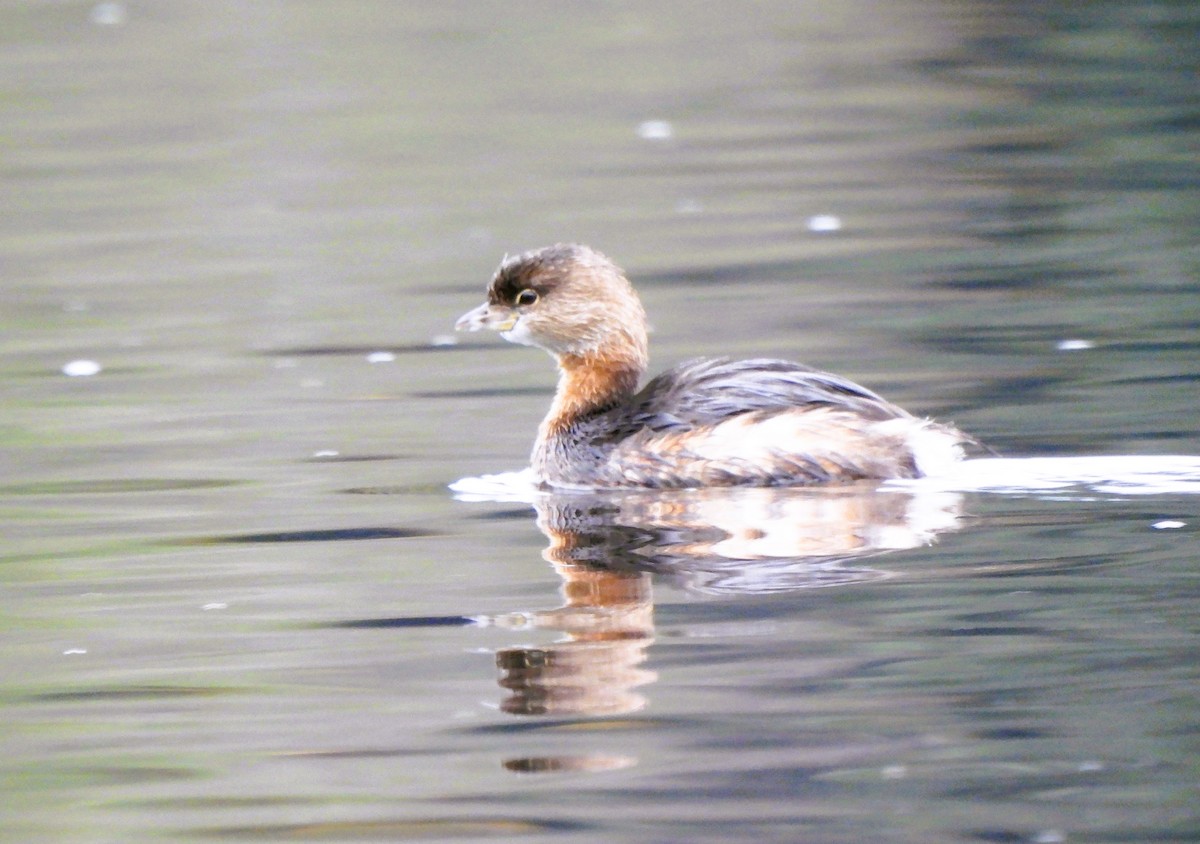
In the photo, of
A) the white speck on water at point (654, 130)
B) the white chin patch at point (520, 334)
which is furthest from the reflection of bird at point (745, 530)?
the white speck on water at point (654, 130)

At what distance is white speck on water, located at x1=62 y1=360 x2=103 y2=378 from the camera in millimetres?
9591

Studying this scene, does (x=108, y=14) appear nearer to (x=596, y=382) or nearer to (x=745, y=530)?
(x=596, y=382)

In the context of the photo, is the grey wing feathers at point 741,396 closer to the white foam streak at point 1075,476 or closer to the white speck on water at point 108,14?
the white foam streak at point 1075,476

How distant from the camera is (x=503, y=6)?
84.9 feet

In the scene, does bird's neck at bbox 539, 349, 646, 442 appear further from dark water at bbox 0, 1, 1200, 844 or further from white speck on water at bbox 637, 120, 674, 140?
white speck on water at bbox 637, 120, 674, 140

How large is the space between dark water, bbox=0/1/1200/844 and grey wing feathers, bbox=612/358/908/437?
33 centimetres

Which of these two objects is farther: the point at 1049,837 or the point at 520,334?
the point at 520,334

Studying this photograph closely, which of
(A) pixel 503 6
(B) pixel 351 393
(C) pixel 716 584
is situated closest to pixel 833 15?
(A) pixel 503 6

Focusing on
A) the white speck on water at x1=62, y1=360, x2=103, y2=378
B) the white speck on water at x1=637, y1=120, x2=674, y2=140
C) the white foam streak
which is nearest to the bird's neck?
the white foam streak

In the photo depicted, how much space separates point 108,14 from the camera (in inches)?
1039

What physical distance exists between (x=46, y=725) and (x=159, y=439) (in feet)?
11.1

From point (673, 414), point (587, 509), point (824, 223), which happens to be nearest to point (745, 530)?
point (587, 509)

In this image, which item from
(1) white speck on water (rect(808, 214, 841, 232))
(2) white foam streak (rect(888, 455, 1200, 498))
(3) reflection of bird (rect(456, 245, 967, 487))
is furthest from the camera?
(1) white speck on water (rect(808, 214, 841, 232))

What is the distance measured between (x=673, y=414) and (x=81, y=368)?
139 inches
